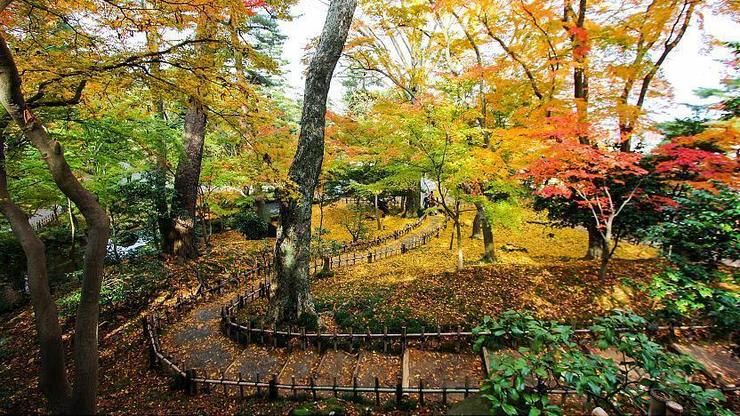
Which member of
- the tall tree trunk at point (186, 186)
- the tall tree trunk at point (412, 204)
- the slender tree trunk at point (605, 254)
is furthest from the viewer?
the tall tree trunk at point (412, 204)

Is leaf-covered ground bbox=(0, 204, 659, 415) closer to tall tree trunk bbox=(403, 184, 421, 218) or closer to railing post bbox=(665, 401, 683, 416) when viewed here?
→ railing post bbox=(665, 401, 683, 416)

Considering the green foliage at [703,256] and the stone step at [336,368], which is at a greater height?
the green foliage at [703,256]

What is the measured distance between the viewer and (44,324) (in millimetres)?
3717

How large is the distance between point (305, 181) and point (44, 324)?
4530 millimetres

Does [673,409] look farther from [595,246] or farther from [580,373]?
[595,246]

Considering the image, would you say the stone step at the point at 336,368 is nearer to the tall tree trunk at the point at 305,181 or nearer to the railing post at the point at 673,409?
the tall tree trunk at the point at 305,181

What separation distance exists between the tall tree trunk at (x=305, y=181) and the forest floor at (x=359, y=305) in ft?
4.67

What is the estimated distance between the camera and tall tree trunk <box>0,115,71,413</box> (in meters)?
3.63

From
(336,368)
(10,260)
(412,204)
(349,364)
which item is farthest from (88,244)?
(412,204)

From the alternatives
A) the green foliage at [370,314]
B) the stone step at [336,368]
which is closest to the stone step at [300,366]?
the stone step at [336,368]

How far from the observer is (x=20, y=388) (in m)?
6.20

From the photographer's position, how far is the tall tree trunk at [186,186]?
12156 millimetres

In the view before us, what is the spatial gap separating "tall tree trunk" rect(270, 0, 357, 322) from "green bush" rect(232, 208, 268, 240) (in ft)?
41.6

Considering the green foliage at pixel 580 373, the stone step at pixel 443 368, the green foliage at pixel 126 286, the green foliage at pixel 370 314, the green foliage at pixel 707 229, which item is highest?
the green foliage at pixel 707 229
